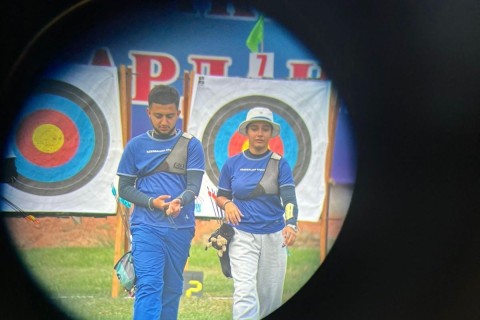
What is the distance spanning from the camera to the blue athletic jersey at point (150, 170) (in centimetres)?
232

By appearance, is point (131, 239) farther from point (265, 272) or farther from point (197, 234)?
point (265, 272)

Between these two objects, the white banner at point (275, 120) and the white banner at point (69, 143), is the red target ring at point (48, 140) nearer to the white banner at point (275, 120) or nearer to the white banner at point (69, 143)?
the white banner at point (69, 143)

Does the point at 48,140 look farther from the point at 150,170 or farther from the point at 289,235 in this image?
the point at 289,235

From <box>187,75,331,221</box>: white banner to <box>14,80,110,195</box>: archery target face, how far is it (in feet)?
1.12

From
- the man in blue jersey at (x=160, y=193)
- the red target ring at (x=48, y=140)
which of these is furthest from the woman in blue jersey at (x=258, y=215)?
the red target ring at (x=48, y=140)

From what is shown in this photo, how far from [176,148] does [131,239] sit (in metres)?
0.35

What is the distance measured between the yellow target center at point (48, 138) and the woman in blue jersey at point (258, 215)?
1.87 ft

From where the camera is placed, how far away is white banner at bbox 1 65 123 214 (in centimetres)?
233

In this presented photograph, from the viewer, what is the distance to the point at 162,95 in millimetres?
2332

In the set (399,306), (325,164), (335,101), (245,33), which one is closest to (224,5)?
(245,33)

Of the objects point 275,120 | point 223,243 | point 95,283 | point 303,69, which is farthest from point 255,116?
point 95,283

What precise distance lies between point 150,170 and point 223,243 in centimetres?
37

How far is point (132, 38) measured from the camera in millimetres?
2336

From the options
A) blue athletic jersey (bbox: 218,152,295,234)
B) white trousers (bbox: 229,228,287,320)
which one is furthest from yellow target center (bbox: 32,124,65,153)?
white trousers (bbox: 229,228,287,320)
